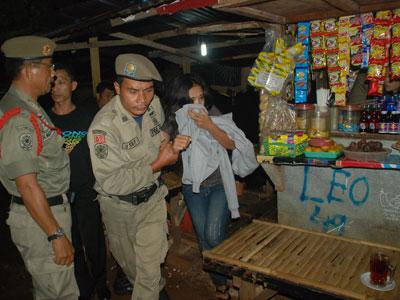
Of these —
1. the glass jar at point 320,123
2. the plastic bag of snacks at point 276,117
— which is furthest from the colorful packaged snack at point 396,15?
the plastic bag of snacks at point 276,117

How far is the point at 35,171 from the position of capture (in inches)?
91.4

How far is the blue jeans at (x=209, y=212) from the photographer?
349cm

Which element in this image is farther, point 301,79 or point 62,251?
point 301,79

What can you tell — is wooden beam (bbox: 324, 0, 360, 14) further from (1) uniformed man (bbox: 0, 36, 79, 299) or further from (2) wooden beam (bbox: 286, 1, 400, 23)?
(1) uniformed man (bbox: 0, 36, 79, 299)

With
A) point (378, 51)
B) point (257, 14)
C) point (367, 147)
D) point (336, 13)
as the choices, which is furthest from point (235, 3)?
point (367, 147)

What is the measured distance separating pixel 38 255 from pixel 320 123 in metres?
2.73

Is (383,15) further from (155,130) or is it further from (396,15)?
(155,130)

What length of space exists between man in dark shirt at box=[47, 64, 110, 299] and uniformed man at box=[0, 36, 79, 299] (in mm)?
873

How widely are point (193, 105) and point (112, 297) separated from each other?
2.57 m

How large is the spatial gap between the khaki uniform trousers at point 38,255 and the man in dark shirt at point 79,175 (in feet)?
2.83

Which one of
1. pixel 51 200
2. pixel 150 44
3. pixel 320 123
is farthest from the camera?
pixel 150 44

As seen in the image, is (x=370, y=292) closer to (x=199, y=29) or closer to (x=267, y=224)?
(x=267, y=224)

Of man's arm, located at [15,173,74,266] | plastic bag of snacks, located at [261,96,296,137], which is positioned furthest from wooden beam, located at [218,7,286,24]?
man's arm, located at [15,173,74,266]

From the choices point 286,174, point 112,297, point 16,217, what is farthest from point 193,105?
point 112,297
